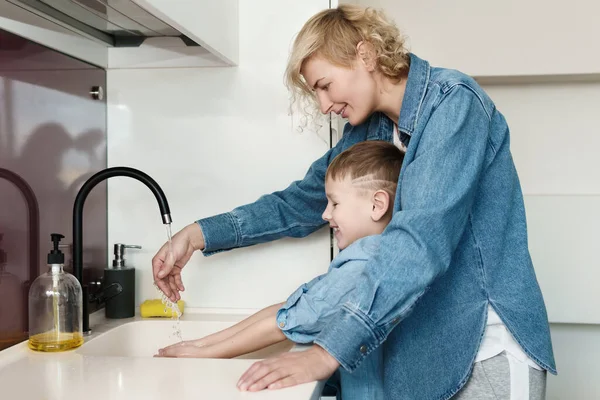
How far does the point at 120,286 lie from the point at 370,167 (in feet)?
2.09

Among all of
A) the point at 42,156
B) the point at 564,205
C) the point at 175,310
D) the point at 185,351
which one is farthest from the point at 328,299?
the point at 564,205

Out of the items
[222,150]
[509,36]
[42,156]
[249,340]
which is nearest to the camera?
[249,340]

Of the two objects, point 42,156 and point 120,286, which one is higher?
point 42,156

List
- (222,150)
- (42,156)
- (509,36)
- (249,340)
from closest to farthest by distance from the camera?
(249,340) → (42,156) → (222,150) → (509,36)

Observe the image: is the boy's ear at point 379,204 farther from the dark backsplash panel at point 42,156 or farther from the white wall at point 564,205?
the white wall at point 564,205

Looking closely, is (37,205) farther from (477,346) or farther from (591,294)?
(591,294)

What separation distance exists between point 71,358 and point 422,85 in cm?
74

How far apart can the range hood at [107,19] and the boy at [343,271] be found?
0.44m

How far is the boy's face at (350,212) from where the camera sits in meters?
1.25

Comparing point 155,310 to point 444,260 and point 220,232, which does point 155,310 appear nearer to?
point 220,232

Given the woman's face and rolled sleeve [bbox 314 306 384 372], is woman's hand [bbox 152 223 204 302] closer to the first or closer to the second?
the woman's face

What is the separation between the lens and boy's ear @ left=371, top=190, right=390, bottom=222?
1.23 m

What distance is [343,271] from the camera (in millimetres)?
1153

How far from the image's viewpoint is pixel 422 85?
3.90 ft
